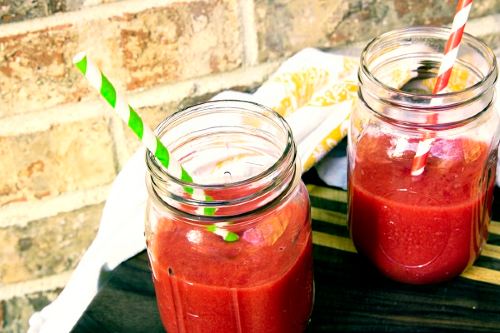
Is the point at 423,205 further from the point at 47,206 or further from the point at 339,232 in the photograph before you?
the point at 47,206

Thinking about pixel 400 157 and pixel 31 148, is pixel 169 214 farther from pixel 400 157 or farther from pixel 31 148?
pixel 31 148

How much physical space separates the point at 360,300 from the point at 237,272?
175 millimetres

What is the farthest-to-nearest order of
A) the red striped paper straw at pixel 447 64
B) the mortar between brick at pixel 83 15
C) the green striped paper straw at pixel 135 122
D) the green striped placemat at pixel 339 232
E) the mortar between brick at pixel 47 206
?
the mortar between brick at pixel 47 206
the mortar between brick at pixel 83 15
the green striped placemat at pixel 339 232
the red striped paper straw at pixel 447 64
the green striped paper straw at pixel 135 122

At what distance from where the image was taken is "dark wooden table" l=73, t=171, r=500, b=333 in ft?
2.28

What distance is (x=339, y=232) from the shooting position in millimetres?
806

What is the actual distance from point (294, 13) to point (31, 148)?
0.38 metres

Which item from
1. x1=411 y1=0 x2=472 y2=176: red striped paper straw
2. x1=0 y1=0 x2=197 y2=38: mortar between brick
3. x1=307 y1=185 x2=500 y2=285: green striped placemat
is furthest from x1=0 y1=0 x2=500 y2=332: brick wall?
x1=411 y1=0 x2=472 y2=176: red striped paper straw

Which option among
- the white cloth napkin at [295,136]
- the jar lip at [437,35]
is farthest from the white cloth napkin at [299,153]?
the jar lip at [437,35]

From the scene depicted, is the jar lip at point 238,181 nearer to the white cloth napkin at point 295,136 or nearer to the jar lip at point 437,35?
the jar lip at point 437,35

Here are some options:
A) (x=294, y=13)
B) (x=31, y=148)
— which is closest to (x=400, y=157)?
(x=294, y=13)

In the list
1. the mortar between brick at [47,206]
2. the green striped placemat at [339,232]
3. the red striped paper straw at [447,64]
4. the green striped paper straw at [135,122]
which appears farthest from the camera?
the mortar between brick at [47,206]

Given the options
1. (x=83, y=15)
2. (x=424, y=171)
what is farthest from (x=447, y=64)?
(x=83, y=15)

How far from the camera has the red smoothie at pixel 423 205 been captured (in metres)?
0.67

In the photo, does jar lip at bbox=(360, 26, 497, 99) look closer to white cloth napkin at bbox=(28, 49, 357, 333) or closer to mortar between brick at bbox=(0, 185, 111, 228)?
white cloth napkin at bbox=(28, 49, 357, 333)
